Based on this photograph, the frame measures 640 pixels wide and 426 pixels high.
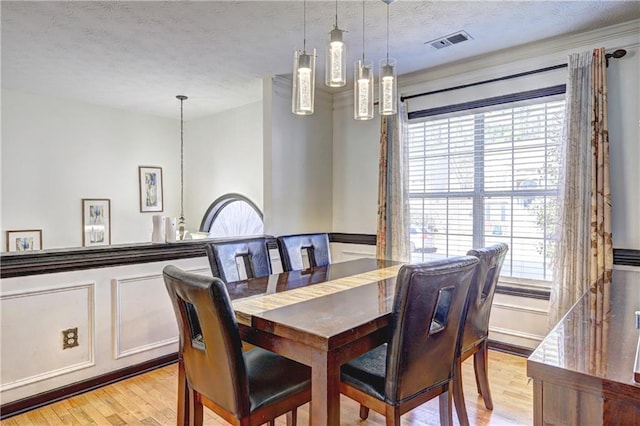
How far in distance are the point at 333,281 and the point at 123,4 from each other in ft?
7.01

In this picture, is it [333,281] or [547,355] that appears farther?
[333,281]

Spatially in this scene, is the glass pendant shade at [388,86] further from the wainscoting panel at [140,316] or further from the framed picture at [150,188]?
the framed picture at [150,188]

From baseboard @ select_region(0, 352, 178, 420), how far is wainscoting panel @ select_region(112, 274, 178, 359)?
113 millimetres

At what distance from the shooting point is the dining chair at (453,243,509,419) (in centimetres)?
199

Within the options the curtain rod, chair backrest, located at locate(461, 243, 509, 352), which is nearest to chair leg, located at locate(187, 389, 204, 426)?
chair backrest, located at locate(461, 243, 509, 352)

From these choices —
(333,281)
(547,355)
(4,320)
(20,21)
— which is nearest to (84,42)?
(20,21)

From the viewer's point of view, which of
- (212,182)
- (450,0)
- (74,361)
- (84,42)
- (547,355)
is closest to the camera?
(547,355)

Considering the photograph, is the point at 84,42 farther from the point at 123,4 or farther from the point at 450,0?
the point at 450,0

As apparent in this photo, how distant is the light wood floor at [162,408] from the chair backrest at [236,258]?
0.85m

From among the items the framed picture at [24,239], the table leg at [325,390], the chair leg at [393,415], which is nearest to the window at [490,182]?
the chair leg at [393,415]

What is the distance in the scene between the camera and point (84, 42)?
301 centimetres

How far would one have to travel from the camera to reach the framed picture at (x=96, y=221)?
4816 mm

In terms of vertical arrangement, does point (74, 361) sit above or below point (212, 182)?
below

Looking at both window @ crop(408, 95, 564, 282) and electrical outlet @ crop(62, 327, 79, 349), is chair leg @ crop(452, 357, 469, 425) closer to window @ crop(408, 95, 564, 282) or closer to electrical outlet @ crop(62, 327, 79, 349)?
window @ crop(408, 95, 564, 282)
